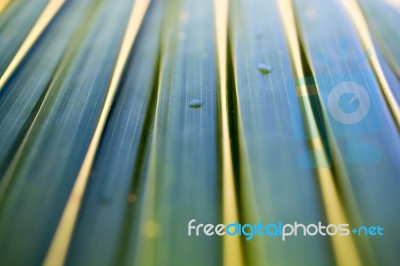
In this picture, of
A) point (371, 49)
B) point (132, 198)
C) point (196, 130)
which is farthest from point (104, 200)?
point (371, 49)

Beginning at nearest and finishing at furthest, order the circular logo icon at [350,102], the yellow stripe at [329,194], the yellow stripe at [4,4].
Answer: the yellow stripe at [329,194] < the circular logo icon at [350,102] < the yellow stripe at [4,4]

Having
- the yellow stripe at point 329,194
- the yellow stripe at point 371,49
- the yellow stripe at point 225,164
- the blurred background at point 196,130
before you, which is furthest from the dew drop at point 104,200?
the yellow stripe at point 371,49

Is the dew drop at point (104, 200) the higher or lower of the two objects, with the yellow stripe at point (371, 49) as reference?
lower

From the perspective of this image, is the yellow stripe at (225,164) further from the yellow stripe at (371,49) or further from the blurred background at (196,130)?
the yellow stripe at (371,49)

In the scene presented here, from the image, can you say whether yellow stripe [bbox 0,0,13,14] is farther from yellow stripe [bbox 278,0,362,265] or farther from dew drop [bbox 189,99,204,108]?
yellow stripe [bbox 278,0,362,265]

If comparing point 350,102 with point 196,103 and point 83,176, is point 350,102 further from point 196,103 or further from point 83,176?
point 83,176
